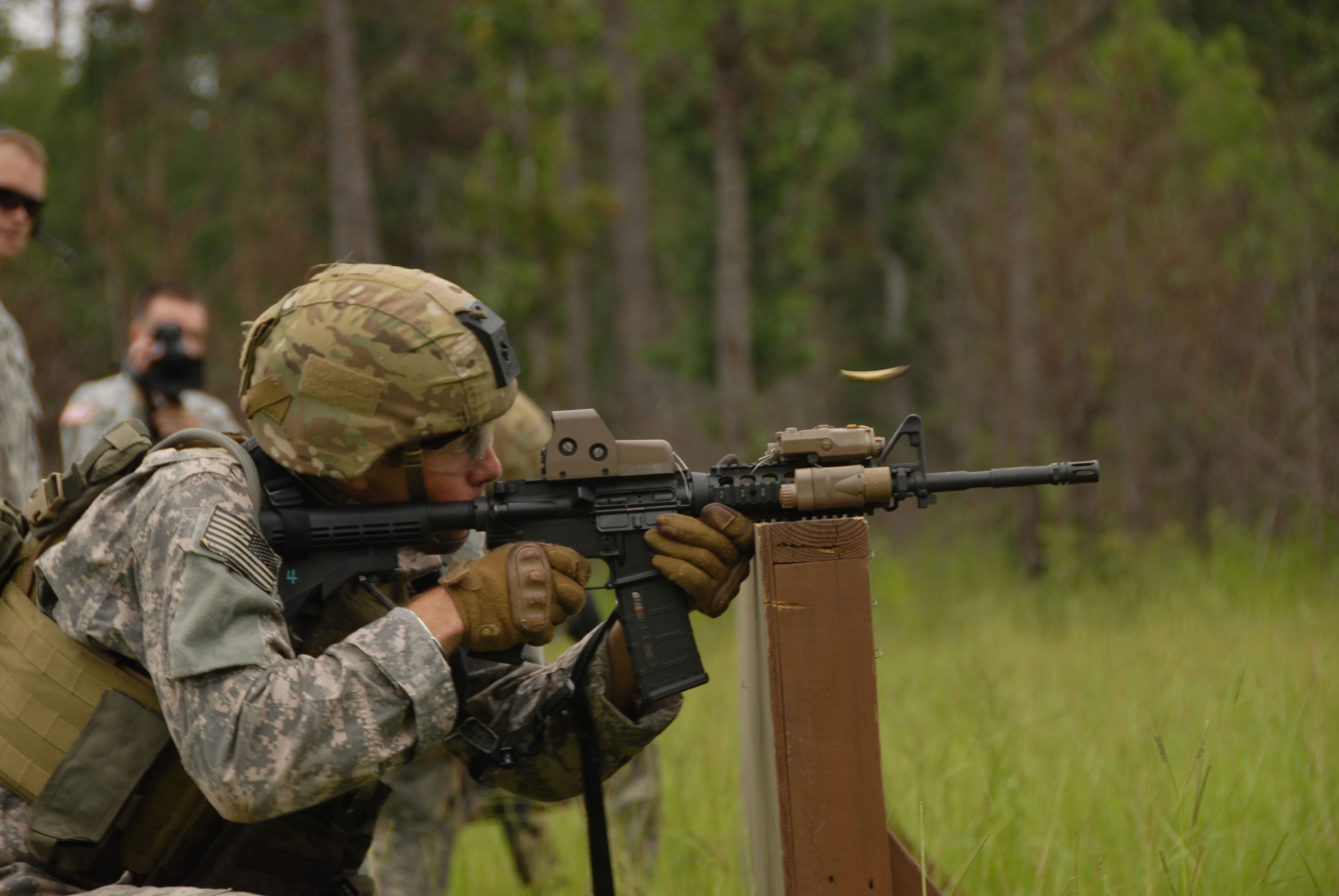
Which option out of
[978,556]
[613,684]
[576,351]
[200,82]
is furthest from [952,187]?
[613,684]

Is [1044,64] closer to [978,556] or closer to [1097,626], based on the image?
[978,556]

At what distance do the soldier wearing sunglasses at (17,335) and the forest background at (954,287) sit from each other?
74.1 inches

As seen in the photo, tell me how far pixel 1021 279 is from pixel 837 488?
25.0ft

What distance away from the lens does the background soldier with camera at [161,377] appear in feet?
15.3

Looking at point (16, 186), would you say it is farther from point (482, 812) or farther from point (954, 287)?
point (954, 287)

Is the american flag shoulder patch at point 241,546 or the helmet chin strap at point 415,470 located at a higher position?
the helmet chin strap at point 415,470

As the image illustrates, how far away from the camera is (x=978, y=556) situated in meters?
10.0

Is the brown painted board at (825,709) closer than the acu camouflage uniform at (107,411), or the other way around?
the brown painted board at (825,709)

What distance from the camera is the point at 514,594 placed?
2.28 meters

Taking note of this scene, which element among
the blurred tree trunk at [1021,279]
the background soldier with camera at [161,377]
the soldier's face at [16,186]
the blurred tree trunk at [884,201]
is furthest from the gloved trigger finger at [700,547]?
the blurred tree trunk at [884,201]

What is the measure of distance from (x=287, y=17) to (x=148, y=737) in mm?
16458

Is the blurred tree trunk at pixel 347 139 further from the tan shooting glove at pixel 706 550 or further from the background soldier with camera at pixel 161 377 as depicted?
the tan shooting glove at pixel 706 550

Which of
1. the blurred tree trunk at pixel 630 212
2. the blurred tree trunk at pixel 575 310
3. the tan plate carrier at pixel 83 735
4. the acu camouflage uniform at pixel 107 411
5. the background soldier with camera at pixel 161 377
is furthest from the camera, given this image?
the blurred tree trunk at pixel 575 310

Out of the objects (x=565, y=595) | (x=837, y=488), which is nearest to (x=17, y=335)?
(x=565, y=595)
